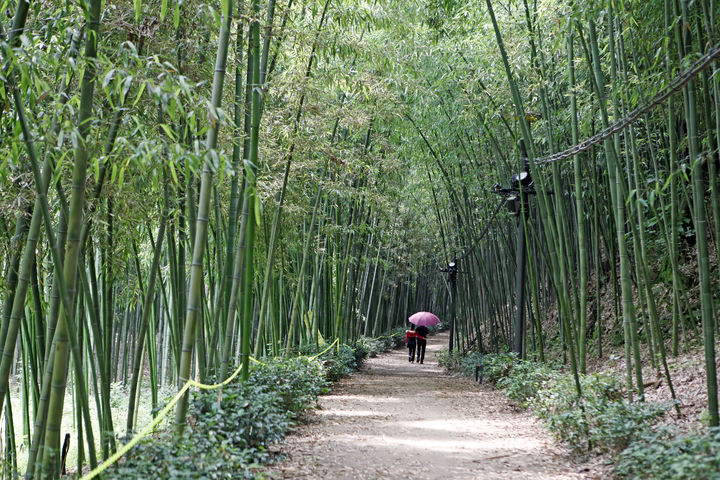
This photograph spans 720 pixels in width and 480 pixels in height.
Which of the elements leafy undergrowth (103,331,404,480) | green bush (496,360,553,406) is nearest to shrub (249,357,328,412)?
leafy undergrowth (103,331,404,480)

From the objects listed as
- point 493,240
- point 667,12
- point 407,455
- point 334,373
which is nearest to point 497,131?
point 493,240

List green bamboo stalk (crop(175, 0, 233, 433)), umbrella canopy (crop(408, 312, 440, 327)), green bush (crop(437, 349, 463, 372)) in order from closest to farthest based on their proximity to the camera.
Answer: green bamboo stalk (crop(175, 0, 233, 433))
green bush (crop(437, 349, 463, 372))
umbrella canopy (crop(408, 312, 440, 327))

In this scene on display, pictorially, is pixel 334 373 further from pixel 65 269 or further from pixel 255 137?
pixel 65 269

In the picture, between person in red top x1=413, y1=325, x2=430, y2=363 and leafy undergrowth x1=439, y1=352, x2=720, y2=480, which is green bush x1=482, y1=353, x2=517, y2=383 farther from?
person in red top x1=413, y1=325, x2=430, y2=363

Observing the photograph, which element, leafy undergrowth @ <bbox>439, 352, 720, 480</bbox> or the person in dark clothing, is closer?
leafy undergrowth @ <bbox>439, 352, 720, 480</bbox>

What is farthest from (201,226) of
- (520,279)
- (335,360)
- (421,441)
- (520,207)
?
(335,360)

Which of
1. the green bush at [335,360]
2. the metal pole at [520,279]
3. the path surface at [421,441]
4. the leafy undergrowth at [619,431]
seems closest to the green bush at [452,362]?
the green bush at [335,360]

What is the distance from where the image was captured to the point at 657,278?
644cm

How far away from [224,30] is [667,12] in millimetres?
2263

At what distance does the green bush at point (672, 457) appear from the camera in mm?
2107

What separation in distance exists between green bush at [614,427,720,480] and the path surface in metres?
0.39

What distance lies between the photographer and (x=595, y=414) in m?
3.30

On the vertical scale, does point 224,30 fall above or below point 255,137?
above

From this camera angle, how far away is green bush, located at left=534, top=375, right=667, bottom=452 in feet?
9.80
